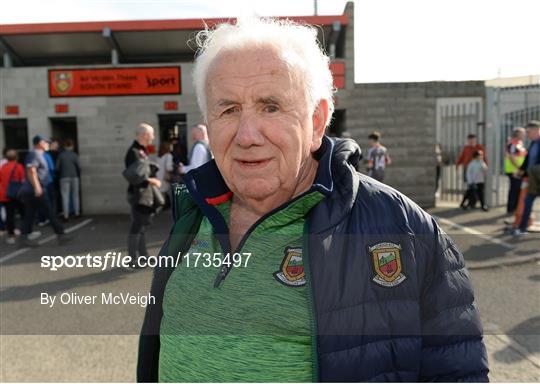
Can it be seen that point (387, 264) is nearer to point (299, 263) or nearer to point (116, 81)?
point (299, 263)

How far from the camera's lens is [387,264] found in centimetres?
127

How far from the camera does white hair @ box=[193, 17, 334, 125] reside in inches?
53.0

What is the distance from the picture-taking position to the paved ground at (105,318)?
10.3 ft

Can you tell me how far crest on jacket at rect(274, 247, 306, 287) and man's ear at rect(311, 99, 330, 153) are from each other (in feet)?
1.11

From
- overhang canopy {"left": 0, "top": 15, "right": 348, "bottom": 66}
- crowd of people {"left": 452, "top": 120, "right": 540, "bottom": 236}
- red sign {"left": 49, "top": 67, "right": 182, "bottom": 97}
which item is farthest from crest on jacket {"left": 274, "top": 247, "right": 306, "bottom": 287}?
red sign {"left": 49, "top": 67, "right": 182, "bottom": 97}

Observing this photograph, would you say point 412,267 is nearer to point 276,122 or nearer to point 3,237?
point 276,122

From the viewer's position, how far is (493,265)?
5.54m

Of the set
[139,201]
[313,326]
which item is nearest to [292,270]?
[313,326]

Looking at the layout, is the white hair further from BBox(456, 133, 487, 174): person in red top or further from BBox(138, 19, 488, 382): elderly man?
BBox(456, 133, 487, 174): person in red top

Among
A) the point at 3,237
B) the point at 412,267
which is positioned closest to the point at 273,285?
the point at 412,267

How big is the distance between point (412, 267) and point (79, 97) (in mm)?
10577

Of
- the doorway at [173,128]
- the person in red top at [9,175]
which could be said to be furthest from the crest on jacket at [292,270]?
the doorway at [173,128]

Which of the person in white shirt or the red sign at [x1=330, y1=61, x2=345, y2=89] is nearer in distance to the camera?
the person in white shirt

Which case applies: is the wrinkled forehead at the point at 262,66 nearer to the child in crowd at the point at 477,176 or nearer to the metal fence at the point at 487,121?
the child in crowd at the point at 477,176
